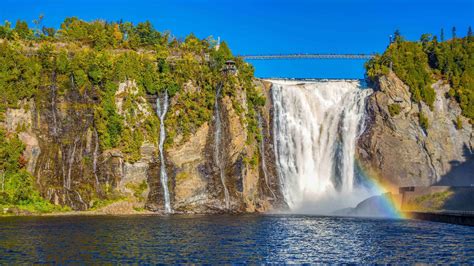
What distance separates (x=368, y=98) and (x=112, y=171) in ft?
138

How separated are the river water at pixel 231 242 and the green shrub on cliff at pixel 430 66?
145ft

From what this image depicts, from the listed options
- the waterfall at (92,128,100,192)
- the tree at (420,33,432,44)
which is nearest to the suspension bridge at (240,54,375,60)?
the tree at (420,33,432,44)

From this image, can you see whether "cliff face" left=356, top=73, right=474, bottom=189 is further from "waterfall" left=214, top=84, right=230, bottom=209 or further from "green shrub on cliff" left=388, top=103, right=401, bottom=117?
"waterfall" left=214, top=84, right=230, bottom=209

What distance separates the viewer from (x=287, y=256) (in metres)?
38.5

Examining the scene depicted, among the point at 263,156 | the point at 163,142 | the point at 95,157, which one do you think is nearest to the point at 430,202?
the point at 263,156

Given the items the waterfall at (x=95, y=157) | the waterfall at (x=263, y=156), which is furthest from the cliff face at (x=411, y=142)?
the waterfall at (x=95, y=157)

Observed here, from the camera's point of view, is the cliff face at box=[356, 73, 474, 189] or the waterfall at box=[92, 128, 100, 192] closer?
the waterfall at box=[92, 128, 100, 192]

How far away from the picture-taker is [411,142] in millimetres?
95562

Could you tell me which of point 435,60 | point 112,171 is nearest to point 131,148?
point 112,171

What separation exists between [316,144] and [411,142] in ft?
47.3

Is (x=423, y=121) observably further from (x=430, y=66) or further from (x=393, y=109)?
(x=430, y=66)

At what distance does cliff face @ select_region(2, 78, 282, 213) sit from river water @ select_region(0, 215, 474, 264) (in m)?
18.4

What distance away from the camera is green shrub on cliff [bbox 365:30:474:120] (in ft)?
331

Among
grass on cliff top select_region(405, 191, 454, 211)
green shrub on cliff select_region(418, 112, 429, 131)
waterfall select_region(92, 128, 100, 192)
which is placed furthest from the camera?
green shrub on cliff select_region(418, 112, 429, 131)
